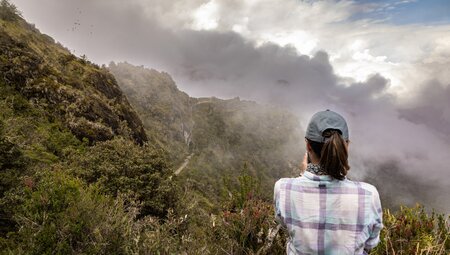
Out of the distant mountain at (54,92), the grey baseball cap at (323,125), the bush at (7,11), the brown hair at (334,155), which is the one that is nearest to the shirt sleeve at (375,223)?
the brown hair at (334,155)

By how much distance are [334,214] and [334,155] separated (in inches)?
18.9

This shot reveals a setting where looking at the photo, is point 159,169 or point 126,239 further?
point 159,169

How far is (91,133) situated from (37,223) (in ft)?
68.2

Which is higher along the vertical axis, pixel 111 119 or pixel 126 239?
pixel 111 119

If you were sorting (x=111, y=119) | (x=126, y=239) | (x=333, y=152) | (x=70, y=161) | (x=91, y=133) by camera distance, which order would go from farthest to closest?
(x=111, y=119) → (x=91, y=133) → (x=70, y=161) → (x=126, y=239) → (x=333, y=152)

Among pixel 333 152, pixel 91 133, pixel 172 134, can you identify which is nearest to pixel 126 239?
pixel 333 152

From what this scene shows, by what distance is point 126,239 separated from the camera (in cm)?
595

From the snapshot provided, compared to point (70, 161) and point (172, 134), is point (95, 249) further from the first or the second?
point (172, 134)

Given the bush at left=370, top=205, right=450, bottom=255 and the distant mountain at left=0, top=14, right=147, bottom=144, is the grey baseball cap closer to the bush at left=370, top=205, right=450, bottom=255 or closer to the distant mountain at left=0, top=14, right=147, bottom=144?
the bush at left=370, top=205, right=450, bottom=255

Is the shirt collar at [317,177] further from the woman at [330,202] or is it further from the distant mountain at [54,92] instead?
the distant mountain at [54,92]

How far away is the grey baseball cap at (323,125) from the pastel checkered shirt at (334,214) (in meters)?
0.31

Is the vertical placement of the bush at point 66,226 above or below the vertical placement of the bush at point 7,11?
below

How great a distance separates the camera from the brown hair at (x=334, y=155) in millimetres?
2465

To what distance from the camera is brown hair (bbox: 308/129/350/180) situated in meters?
2.46
